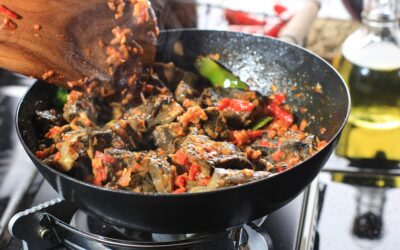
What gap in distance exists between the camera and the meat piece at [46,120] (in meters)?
1.89

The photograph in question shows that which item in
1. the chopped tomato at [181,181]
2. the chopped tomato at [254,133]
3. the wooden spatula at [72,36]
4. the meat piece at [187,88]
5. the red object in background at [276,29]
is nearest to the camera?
the chopped tomato at [181,181]

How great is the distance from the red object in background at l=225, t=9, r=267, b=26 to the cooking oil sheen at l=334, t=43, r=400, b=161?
2.12 feet

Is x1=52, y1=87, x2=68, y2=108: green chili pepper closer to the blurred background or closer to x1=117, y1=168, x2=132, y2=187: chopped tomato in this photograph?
the blurred background

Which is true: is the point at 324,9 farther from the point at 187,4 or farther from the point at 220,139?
the point at 220,139

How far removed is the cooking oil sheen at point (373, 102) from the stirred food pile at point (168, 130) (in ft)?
1.50

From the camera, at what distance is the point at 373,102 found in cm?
243

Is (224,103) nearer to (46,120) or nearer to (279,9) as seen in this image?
(46,120)

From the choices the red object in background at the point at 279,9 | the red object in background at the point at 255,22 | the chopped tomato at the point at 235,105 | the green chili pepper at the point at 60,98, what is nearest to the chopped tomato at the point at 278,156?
the chopped tomato at the point at 235,105

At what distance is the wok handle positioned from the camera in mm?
A: 2566

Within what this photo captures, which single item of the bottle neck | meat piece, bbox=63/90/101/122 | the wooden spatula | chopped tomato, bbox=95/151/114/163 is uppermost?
the wooden spatula

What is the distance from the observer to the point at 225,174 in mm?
1500

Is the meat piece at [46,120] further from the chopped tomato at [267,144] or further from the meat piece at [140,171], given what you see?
the chopped tomato at [267,144]

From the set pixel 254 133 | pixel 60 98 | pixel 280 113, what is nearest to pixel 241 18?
pixel 280 113

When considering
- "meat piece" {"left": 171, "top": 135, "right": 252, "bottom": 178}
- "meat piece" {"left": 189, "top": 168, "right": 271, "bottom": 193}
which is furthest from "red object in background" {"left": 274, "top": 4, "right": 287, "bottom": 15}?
"meat piece" {"left": 189, "top": 168, "right": 271, "bottom": 193}
